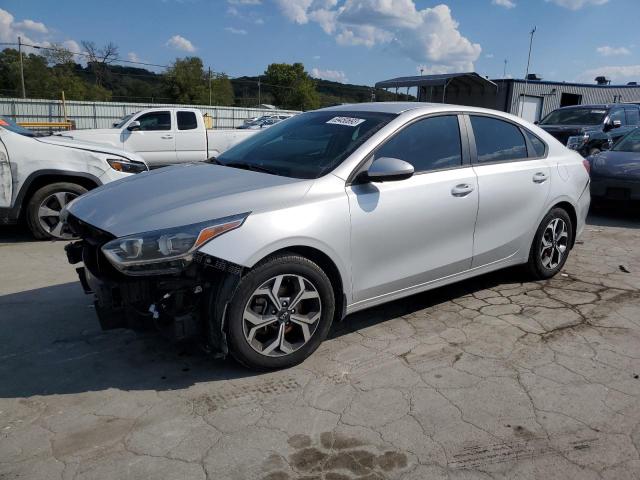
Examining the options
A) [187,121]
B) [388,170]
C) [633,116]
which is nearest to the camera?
[388,170]

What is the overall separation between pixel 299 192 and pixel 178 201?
732mm

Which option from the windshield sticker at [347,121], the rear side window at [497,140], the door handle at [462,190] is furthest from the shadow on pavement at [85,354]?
the windshield sticker at [347,121]

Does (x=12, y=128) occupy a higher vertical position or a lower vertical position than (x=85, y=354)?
higher

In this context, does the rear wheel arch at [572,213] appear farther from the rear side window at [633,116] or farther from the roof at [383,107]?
the rear side window at [633,116]

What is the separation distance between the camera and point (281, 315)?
322 cm

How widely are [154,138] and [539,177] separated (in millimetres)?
10678

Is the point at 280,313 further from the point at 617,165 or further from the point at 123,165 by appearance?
the point at 617,165

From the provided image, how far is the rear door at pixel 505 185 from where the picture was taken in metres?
4.27

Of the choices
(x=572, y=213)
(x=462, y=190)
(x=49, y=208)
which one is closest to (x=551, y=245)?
(x=572, y=213)

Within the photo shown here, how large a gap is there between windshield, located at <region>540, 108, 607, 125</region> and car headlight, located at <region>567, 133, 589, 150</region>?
1.52 meters

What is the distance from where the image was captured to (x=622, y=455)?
255 centimetres

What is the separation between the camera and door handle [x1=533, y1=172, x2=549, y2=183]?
4.66 meters

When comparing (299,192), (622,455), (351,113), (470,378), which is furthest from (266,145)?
(622,455)

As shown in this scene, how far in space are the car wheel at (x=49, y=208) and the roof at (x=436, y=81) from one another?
25965 mm
